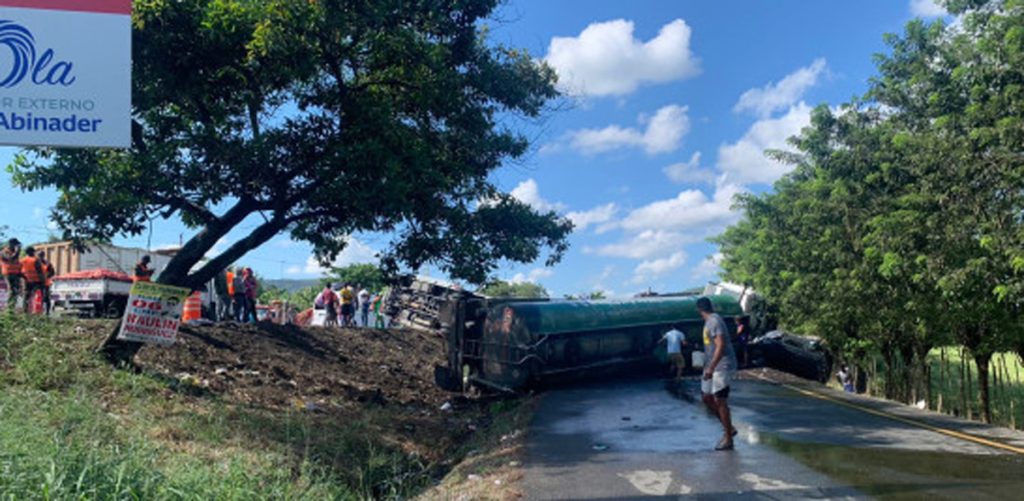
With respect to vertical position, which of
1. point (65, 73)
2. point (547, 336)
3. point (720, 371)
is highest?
point (65, 73)

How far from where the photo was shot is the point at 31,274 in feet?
47.9

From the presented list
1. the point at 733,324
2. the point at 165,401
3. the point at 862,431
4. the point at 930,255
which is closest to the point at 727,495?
the point at 862,431

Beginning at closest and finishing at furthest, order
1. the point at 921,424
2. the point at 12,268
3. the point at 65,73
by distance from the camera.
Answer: the point at 65,73 → the point at 921,424 → the point at 12,268

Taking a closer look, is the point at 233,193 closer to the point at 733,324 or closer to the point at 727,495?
the point at 727,495

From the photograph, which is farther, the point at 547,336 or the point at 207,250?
the point at 547,336

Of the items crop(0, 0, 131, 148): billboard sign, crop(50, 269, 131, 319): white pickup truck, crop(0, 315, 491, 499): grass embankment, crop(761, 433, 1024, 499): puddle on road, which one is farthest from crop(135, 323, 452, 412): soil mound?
crop(761, 433, 1024, 499): puddle on road

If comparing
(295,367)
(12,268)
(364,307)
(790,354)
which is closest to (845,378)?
(790,354)

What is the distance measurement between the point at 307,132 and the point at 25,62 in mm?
4274

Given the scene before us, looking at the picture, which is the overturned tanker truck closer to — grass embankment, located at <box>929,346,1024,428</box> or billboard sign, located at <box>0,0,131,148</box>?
billboard sign, located at <box>0,0,131,148</box>

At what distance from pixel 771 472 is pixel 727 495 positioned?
115 centimetres

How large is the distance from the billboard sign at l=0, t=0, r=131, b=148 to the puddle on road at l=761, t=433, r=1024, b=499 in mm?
7770

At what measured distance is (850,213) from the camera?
19453 mm

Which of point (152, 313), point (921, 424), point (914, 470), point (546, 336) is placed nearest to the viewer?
point (914, 470)

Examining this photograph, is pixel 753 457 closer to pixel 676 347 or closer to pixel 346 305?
pixel 676 347
